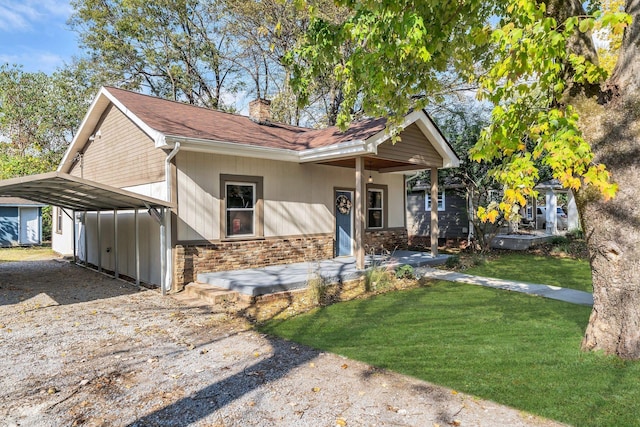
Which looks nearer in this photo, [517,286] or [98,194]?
[98,194]

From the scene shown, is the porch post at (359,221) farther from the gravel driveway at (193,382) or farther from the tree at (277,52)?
the tree at (277,52)

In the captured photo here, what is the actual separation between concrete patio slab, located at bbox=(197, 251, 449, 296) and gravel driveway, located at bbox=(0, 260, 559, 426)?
111cm

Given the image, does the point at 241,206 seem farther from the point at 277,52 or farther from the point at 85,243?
the point at 277,52

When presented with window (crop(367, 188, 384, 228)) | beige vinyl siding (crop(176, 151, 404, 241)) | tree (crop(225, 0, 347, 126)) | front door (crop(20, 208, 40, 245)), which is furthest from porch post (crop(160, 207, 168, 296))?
front door (crop(20, 208, 40, 245))

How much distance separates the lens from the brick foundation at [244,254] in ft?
28.1

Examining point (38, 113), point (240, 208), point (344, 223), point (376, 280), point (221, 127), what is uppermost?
point (38, 113)

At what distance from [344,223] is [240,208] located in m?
3.76

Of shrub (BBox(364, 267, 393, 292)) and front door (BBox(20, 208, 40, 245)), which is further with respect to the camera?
front door (BBox(20, 208, 40, 245))

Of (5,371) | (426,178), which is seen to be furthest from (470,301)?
(426,178)

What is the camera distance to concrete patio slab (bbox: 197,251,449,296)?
7.51 metres

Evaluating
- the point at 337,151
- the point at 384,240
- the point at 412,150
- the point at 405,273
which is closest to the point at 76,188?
the point at 337,151

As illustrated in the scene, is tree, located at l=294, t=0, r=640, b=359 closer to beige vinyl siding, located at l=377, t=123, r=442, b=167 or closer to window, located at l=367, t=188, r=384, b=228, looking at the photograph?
beige vinyl siding, located at l=377, t=123, r=442, b=167

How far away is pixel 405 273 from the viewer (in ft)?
30.8

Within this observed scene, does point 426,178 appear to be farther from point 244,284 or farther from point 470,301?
point 244,284
